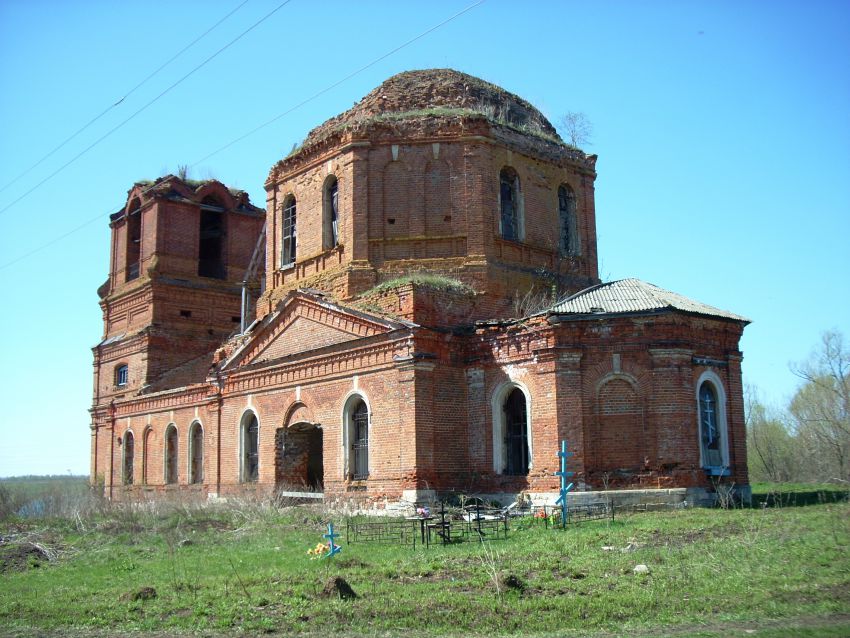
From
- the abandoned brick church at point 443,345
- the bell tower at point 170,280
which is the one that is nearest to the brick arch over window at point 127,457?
the abandoned brick church at point 443,345

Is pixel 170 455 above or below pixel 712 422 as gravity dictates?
below

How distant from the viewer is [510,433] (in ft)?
64.2

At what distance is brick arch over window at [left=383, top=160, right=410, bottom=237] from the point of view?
74.8ft

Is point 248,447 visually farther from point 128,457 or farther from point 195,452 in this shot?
point 128,457

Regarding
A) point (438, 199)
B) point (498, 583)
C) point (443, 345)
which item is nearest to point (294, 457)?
point (443, 345)

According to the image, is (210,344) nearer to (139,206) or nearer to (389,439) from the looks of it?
(139,206)

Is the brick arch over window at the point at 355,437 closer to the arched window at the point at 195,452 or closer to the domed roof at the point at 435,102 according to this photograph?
the domed roof at the point at 435,102

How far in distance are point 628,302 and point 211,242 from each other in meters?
22.9

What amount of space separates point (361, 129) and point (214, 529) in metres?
11.6

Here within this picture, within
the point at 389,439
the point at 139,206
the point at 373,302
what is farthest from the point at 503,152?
the point at 139,206

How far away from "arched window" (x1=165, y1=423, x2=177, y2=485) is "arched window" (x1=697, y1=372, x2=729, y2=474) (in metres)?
18.8

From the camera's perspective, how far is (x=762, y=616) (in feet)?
29.0

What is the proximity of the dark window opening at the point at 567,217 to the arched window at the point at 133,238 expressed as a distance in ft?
63.2

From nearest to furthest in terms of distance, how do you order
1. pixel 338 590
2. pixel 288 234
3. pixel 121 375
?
pixel 338 590
pixel 288 234
pixel 121 375
